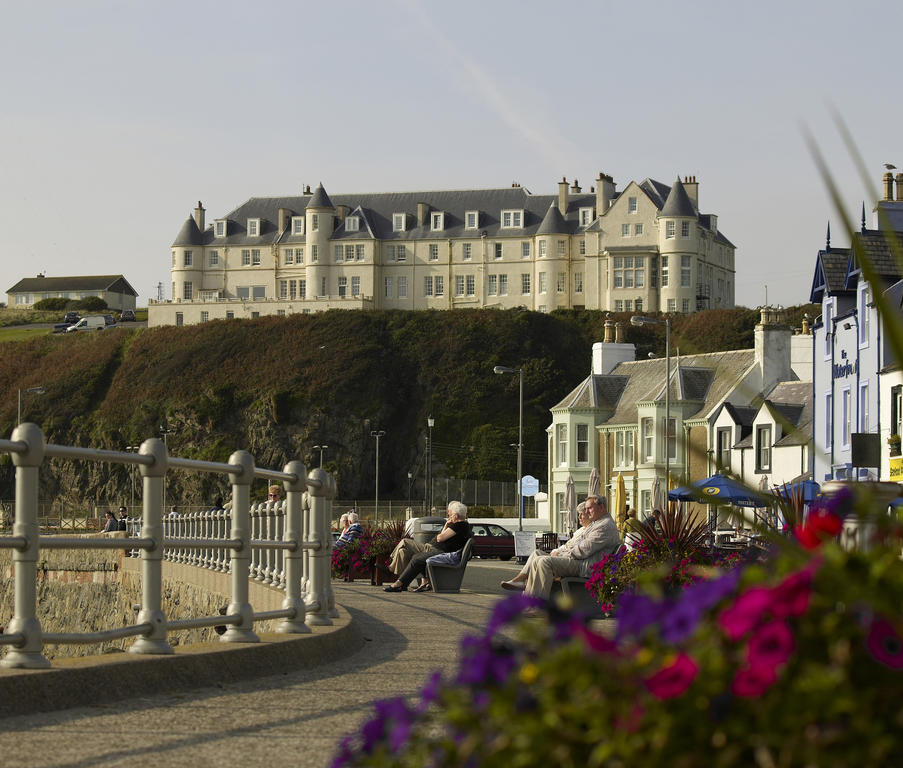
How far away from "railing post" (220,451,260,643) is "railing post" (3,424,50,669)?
2.20 m

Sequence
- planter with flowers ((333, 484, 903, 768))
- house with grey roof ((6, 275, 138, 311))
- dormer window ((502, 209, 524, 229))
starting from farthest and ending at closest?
house with grey roof ((6, 275, 138, 311)) < dormer window ((502, 209, 524, 229)) < planter with flowers ((333, 484, 903, 768))

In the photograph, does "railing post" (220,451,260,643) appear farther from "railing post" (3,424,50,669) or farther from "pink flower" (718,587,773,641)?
"pink flower" (718,587,773,641)

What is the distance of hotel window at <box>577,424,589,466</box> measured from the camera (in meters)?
65.9

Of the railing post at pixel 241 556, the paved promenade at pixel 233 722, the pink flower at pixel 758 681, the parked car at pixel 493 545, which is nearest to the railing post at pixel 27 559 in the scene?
the paved promenade at pixel 233 722

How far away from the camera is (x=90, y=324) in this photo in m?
143

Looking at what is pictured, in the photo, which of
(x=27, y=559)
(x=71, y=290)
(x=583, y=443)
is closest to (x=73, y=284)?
(x=71, y=290)

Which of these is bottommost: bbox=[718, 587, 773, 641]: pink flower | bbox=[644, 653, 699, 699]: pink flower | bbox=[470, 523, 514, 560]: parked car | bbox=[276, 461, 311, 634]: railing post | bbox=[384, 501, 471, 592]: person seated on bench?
bbox=[470, 523, 514, 560]: parked car

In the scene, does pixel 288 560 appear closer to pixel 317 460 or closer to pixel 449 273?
pixel 317 460

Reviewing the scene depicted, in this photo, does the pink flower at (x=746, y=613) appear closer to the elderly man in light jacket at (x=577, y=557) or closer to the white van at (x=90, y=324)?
the elderly man in light jacket at (x=577, y=557)

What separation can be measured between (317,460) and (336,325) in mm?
17340

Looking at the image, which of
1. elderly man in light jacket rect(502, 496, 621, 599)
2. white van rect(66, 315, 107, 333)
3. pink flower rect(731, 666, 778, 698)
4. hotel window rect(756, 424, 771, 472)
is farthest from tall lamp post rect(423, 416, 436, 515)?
pink flower rect(731, 666, 778, 698)

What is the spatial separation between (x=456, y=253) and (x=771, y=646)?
133 m

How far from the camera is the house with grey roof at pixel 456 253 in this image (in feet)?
412

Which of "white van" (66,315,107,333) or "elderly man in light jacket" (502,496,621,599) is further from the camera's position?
"white van" (66,315,107,333)
